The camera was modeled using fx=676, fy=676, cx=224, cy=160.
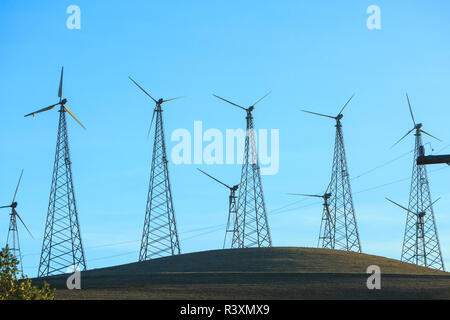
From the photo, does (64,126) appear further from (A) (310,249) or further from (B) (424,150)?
(B) (424,150)

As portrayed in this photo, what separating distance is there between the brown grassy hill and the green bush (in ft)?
32.9

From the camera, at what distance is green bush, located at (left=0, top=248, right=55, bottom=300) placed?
3597 centimetres

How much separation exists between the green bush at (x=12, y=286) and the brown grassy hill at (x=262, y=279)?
10.0 metres

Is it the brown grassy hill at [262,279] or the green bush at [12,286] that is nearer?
the green bush at [12,286]

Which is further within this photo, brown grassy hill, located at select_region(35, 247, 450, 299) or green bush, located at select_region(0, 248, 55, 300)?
brown grassy hill, located at select_region(35, 247, 450, 299)

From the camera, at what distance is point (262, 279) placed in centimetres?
5856

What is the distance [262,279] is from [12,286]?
26605 millimetres

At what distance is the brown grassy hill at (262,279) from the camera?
159 ft

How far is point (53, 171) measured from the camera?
253 ft

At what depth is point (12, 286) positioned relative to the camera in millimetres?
36719

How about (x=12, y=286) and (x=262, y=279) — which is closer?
(x=12, y=286)
